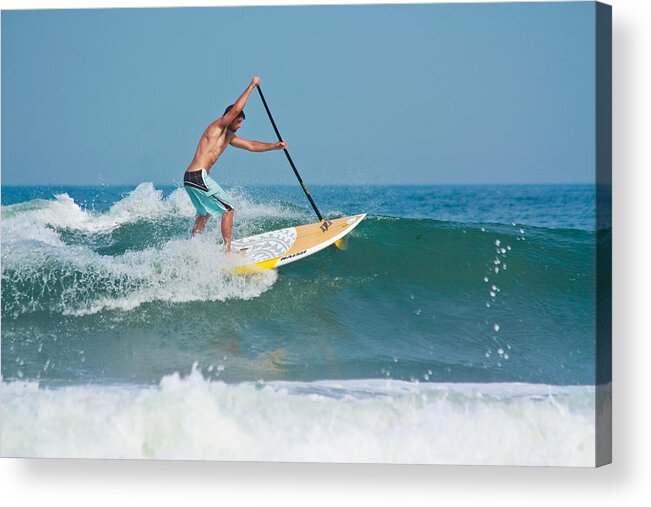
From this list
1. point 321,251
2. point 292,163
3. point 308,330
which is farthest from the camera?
point 321,251

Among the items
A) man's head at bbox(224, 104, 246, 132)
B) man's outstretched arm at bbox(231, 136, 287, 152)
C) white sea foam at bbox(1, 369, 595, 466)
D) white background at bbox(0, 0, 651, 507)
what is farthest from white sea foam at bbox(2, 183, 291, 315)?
white background at bbox(0, 0, 651, 507)

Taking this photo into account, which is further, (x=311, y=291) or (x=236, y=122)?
(x=311, y=291)

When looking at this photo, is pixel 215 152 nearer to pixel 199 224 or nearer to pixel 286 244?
pixel 199 224

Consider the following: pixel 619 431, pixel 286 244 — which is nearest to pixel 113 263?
pixel 286 244

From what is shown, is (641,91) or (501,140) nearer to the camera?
(641,91)

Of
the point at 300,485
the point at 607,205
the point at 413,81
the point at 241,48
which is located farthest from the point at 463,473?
the point at 241,48

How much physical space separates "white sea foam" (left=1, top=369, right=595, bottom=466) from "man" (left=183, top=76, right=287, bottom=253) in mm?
1080

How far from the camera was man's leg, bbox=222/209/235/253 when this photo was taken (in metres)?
6.12

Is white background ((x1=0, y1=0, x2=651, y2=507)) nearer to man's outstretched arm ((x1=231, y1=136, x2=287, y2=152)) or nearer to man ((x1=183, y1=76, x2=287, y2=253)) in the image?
man ((x1=183, y1=76, x2=287, y2=253))

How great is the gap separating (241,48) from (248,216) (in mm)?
1034

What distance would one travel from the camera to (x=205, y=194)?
6.02 metres

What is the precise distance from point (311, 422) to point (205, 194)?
5.04 ft

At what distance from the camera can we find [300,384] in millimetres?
5586

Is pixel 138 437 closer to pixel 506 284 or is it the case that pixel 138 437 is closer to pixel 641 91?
pixel 506 284
